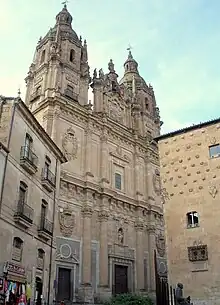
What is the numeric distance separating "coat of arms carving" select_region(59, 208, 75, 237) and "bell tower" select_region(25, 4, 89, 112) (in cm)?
931

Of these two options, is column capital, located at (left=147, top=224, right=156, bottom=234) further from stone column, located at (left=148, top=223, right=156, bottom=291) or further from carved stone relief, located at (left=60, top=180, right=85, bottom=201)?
carved stone relief, located at (left=60, top=180, right=85, bottom=201)

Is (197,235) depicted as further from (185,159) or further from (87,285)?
(87,285)

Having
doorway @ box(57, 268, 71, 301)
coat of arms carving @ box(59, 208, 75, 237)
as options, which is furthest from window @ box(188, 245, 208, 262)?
coat of arms carving @ box(59, 208, 75, 237)

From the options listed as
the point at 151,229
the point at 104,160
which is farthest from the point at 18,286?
the point at 151,229

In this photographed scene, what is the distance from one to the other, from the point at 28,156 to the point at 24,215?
3.01 metres

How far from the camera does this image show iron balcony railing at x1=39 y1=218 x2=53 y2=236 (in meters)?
19.6

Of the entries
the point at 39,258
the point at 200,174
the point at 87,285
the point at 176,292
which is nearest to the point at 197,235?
the point at 200,174

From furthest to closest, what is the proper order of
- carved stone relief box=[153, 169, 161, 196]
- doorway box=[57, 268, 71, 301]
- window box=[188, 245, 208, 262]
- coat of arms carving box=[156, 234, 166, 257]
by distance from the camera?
carved stone relief box=[153, 169, 161, 196] → coat of arms carving box=[156, 234, 166, 257] → doorway box=[57, 268, 71, 301] → window box=[188, 245, 208, 262]

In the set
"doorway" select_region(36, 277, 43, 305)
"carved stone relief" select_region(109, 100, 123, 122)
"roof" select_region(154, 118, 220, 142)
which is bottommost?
"doorway" select_region(36, 277, 43, 305)

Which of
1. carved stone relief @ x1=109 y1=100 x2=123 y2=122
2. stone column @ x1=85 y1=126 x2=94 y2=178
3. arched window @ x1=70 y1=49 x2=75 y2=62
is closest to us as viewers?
stone column @ x1=85 y1=126 x2=94 y2=178

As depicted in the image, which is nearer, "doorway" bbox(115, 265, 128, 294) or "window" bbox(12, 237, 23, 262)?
"window" bbox(12, 237, 23, 262)

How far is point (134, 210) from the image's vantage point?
33.0m

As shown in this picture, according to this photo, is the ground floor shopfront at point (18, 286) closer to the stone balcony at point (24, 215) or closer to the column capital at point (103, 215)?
the stone balcony at point (24, 215)

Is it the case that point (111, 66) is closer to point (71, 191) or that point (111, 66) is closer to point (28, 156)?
point (71, 191)
